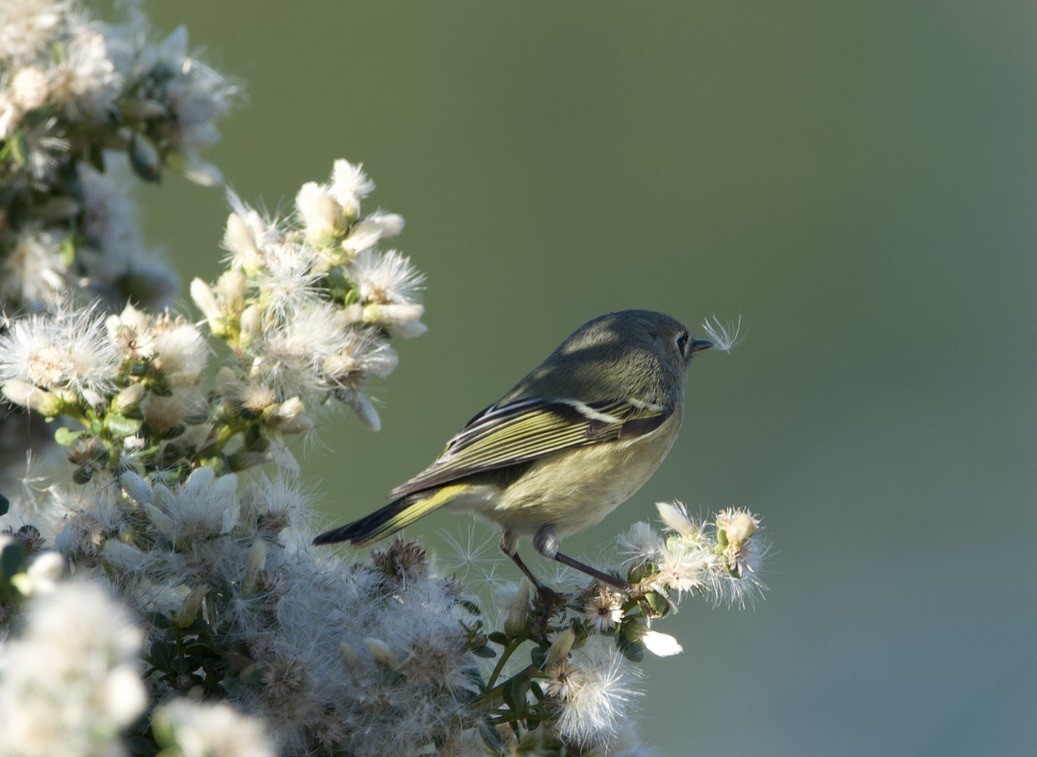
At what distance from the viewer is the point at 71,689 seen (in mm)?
634

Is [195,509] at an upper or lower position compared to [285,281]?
lower

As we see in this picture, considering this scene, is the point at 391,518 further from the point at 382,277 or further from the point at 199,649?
the point at 199,649

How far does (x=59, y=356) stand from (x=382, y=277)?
1.23ft

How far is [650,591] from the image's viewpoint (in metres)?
1.30

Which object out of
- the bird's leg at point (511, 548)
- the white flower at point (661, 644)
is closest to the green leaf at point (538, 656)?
the white flower at point (661, 644)

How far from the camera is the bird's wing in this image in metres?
1.99

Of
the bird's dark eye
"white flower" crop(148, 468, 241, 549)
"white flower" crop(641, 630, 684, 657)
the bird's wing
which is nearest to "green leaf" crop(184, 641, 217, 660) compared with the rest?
"white flower" crop(148, 468, 241, 549)

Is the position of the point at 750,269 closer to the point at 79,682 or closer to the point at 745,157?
the point at 745,157

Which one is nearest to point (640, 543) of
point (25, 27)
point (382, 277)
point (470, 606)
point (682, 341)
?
point (470, 606)

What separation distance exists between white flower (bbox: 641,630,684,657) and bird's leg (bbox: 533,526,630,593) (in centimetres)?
6

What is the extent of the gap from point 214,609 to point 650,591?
1.54 feet

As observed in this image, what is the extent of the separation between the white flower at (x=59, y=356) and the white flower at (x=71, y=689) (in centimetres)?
66

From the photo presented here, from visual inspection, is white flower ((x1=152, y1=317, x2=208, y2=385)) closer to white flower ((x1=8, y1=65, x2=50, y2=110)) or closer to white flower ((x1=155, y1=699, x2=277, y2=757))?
white flower ((x1=8, y1=65, x2=50, y2=110))

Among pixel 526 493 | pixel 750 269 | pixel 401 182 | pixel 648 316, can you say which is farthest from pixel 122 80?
pixel 750 269
